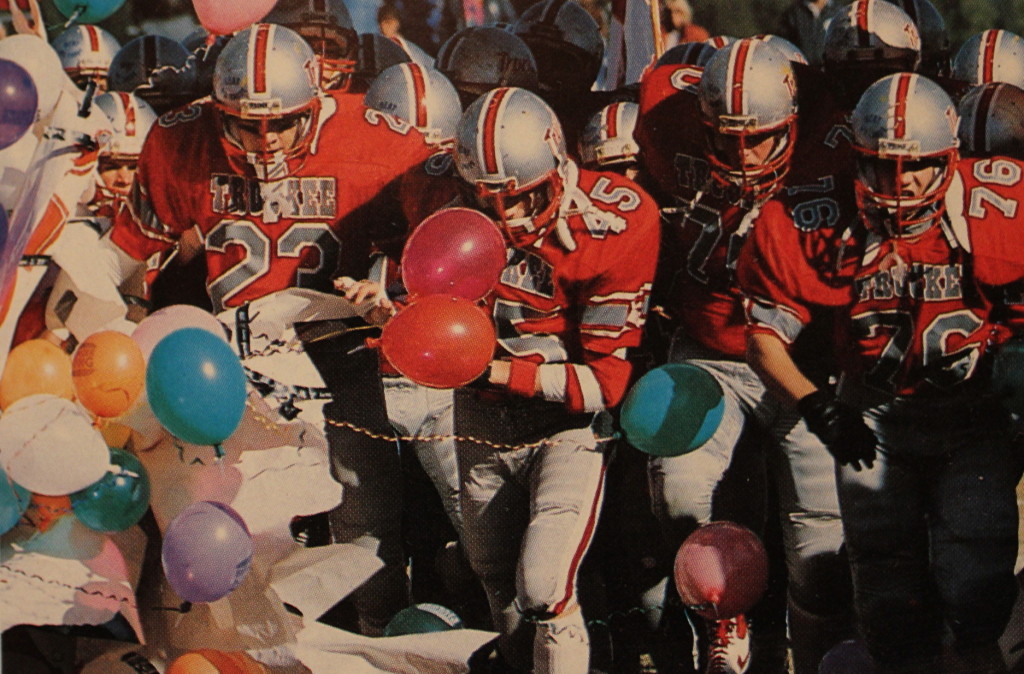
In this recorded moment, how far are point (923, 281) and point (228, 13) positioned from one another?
2.58m

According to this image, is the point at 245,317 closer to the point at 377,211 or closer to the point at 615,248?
the point at 377,211

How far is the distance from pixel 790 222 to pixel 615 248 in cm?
50

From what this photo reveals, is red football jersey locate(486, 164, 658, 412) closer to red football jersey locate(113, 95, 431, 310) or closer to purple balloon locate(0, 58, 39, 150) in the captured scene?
red football jersey locate(113, 95, 431, 310)

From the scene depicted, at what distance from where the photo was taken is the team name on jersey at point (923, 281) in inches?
163

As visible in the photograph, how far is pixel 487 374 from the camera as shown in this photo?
172 inches

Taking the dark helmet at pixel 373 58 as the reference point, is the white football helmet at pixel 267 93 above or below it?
above

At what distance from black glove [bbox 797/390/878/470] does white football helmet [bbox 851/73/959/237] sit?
50 cm

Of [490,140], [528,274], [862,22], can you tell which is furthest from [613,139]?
[490,140]

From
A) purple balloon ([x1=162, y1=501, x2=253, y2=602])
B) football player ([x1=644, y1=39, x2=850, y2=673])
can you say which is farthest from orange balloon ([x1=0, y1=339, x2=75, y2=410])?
football player ([x1=644, y1=39, x2=850, y2=673])

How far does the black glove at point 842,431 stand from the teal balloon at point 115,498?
6.21 feet

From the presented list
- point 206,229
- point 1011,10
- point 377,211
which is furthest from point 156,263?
point 1011,10

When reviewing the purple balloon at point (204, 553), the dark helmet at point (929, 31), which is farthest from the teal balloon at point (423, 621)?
the dark helmet at point (929, 31)

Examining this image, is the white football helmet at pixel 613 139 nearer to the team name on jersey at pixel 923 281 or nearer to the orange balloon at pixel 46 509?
the team name on jersey at pixel 923 281

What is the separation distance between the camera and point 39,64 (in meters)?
4.39
